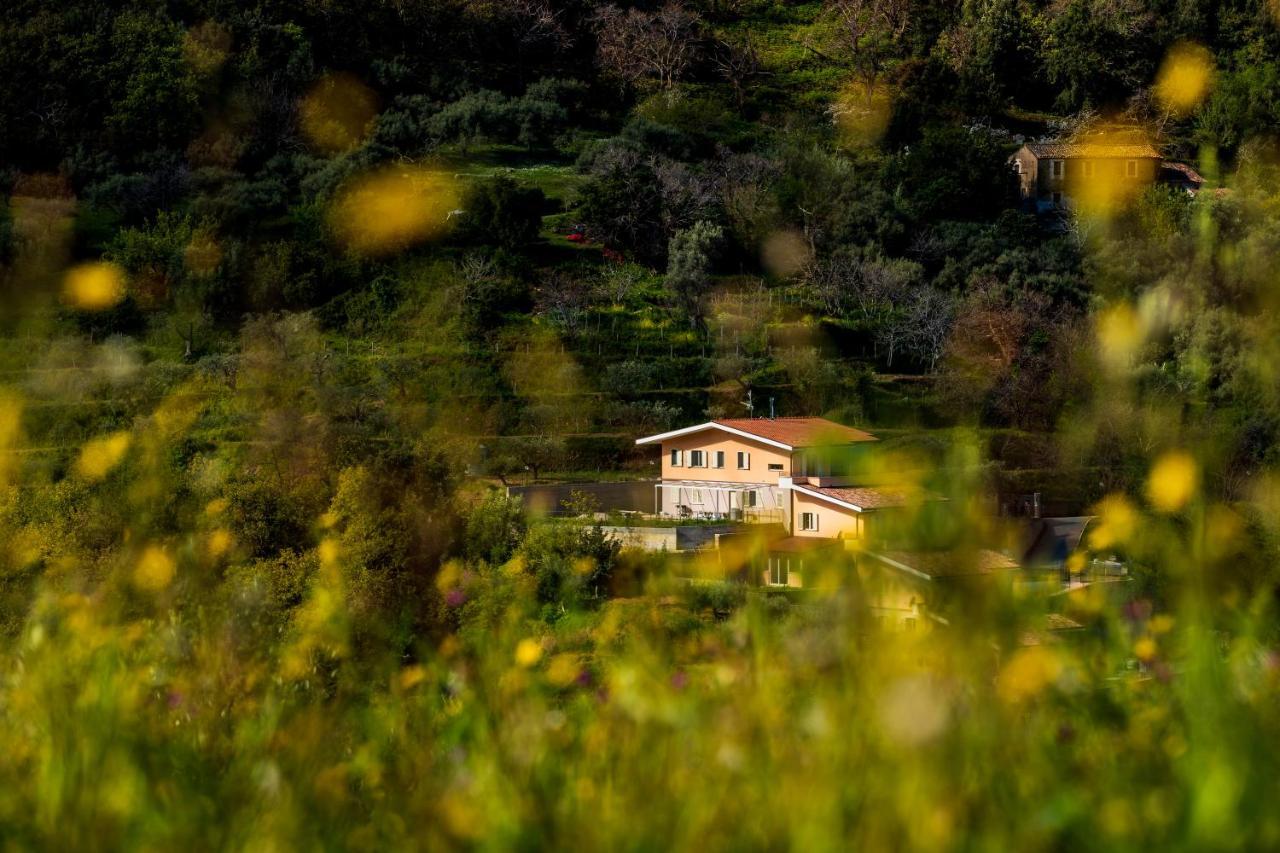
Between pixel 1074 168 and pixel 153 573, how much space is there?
3876cm

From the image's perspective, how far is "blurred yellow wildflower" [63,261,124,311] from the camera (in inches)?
1069

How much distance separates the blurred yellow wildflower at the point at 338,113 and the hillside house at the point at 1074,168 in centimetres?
1632

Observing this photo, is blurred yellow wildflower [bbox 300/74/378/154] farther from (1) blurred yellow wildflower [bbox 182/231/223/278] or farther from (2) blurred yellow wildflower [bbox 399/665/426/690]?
(2) blurred yellow wildflower [bbox 399/665/426/690]

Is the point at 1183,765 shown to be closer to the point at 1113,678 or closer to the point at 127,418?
the point at 1113,678

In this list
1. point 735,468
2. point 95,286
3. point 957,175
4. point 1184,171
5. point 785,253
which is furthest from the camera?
point 1184,171

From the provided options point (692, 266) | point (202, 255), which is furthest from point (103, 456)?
point (692, 266)

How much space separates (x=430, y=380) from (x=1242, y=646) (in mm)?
24091

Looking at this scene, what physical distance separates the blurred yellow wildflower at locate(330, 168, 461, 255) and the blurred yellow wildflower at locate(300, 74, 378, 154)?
4.47 m

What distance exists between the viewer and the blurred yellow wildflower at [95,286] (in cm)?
2714

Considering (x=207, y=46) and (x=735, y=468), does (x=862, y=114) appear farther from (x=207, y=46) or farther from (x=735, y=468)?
(x=735, y=468)

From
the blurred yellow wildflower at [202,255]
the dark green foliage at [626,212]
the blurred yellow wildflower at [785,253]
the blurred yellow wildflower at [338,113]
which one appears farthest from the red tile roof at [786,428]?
the blurred yellow wildflower at [338,113]

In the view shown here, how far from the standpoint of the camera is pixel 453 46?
43.7 meters

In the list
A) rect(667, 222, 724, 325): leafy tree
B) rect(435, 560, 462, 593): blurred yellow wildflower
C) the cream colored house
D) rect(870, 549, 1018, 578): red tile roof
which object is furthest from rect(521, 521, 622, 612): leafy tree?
rect(667, 222, 724, 325): leafy tree

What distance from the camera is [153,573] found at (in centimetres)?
362
